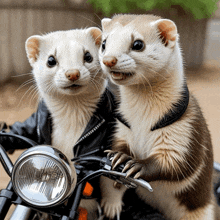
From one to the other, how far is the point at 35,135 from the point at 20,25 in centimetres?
432

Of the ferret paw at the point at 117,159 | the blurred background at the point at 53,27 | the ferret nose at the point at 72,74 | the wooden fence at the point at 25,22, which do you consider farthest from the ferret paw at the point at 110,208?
the wooden fence at the point at 25,22

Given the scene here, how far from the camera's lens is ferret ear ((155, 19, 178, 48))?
1126 millimetres

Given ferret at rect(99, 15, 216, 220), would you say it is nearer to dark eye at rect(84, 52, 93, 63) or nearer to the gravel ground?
dark eye at rect(84, 52, 93, 63)

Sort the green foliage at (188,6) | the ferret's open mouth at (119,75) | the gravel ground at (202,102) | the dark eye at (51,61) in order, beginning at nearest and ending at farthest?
the ferret's open mouth at (119,75) < the dark eye at (51,61) < the green foliage at (188,6) < the gravel ground at (202,102)

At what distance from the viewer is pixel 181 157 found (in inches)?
47.3

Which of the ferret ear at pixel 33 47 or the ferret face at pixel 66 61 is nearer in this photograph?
the ferret face at pixel 66 61

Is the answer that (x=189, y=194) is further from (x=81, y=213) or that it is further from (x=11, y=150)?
(x=11, y=150)

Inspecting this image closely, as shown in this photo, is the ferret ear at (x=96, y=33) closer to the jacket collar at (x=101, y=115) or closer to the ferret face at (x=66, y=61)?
the ferret face at (x=66, y=61)

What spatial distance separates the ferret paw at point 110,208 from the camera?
4.54 ft

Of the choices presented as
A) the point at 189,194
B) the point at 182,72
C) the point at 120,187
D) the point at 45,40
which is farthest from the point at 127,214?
the point at 45,40

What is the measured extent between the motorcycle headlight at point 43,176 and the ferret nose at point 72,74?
327 mm

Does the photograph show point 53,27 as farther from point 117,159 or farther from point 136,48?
point 117,159

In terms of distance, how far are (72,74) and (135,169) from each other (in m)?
0.44

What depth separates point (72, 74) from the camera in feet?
3.87
